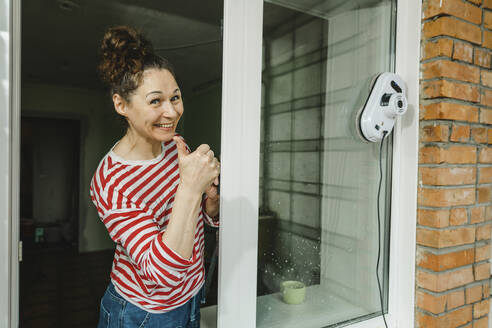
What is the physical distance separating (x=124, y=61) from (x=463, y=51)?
46.7 inches

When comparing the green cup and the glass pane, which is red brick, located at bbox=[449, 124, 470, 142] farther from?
the green cup

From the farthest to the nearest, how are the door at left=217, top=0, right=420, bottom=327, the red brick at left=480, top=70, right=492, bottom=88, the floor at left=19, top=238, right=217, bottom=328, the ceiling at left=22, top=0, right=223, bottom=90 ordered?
the floor at left=19, top=238, right=217, bottom=328 < the ceiling at left=22, top=0, right=223, bottom=90 < the red brick at left=480, top=70, right=492, bottom=88 < the door at left=217, top=0, right=420, bottom=327

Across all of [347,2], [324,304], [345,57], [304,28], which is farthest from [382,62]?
[324,304]

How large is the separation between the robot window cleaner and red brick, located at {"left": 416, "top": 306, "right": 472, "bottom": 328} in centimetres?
68

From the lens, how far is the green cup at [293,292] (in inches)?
44.9

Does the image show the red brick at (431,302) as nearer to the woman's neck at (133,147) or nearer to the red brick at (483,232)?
the red brick at (483,232)

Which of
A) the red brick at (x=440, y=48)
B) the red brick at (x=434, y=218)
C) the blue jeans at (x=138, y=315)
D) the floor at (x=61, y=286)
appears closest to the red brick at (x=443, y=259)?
the red brick at (x=434, y=218)

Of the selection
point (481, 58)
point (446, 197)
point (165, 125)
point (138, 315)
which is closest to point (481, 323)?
point (446, 197)

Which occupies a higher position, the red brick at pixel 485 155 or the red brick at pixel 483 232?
the red brick at pixel 485 155

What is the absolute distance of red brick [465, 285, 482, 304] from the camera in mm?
1289

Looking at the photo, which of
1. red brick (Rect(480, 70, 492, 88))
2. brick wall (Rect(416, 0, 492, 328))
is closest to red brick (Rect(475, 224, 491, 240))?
brick wall (Rect(416, 0, 492, 328))

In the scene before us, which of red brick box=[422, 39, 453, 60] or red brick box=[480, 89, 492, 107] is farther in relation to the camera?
red brick box=[480, 89, 492, 107]

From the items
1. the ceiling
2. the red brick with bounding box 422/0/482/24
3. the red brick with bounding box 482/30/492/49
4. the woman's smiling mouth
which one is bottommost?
the woman's smiling mouth

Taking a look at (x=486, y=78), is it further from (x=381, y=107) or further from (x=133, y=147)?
(x=133, y=147)
